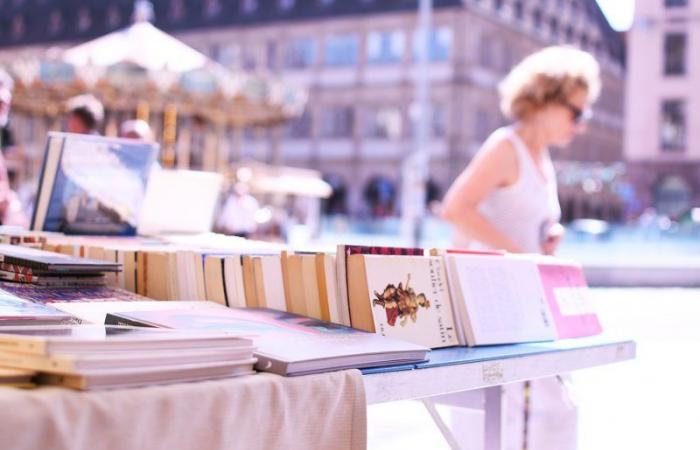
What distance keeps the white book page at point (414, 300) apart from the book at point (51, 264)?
65cm

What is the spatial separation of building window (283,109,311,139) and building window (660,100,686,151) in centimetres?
1408

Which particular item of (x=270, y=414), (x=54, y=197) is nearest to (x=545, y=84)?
(x=54, y=197)

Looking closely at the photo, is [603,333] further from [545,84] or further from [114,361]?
[114,361]

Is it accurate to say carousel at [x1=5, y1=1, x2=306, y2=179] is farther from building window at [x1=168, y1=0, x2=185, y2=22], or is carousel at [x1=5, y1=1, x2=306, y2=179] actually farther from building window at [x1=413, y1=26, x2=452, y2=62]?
building window at [x1=168, y1=0, x2=185, y2=22]

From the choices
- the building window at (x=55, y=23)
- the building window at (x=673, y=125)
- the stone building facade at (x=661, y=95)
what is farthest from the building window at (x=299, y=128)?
the building window at (x=673, y=125)

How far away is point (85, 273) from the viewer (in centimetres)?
226

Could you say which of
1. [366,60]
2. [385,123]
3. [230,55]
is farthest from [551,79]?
[230,55]

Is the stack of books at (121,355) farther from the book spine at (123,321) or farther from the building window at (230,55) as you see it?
the building window at (230,55)

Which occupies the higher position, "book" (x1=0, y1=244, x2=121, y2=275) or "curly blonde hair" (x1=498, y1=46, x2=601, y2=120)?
"curly blonde hair" (x1=498, y1=46, x2=601, y2=120)

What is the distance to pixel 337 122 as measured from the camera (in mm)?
40906

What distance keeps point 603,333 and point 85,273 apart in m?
1.37

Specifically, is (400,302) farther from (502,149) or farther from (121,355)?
(502,149)

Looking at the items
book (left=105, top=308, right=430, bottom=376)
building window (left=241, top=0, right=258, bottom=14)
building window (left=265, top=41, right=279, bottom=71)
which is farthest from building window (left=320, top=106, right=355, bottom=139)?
book (left=105, top=308, right=430, bottom=376)

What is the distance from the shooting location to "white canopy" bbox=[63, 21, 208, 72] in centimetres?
1381
